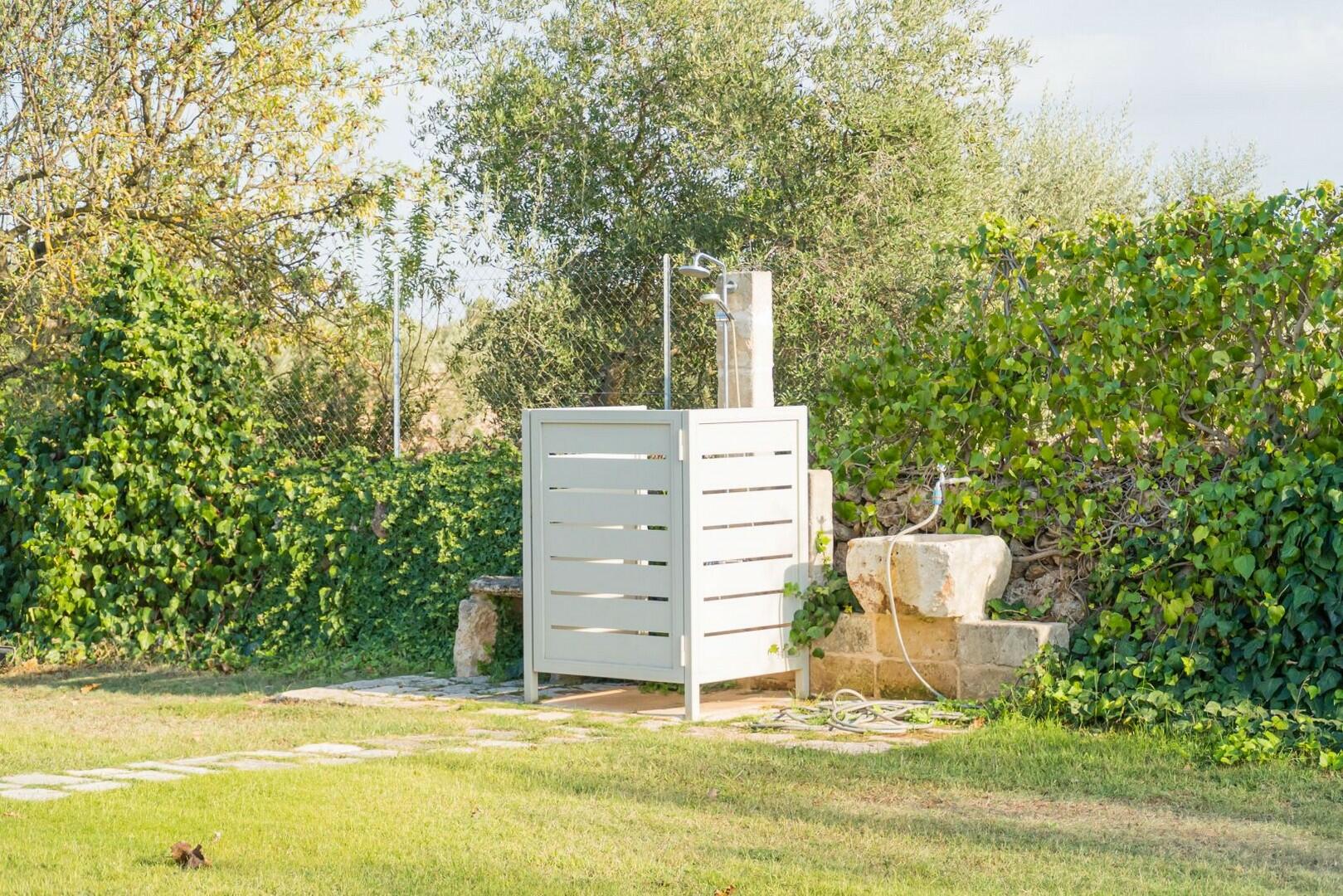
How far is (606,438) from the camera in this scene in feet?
24.2

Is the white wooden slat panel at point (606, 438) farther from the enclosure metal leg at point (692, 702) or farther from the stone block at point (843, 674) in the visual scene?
the stone block at point (843, 674)

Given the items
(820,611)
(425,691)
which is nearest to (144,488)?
(425,691)

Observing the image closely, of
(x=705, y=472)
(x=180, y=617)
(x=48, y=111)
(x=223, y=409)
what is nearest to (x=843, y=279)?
(x=705, y=472)

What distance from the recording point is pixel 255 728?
6949 mm

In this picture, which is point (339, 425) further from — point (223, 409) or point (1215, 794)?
point (1215, 794)

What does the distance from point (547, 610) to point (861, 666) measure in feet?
5.25

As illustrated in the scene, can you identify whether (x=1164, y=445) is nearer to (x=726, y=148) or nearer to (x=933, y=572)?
(x=933, y=572)

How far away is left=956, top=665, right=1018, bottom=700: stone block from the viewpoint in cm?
697

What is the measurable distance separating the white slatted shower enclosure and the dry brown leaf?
3.07 m

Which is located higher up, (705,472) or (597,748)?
(705,472)

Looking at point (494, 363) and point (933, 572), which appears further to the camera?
point (494, 363)

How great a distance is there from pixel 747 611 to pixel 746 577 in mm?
170

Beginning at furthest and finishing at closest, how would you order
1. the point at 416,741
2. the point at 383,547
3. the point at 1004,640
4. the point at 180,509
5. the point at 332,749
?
the point at 180,509 → the point at 383,547 → the point at 1004,640 → the point at 416,741 → the point at 332,749

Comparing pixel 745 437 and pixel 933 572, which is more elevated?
pixel 745 437
